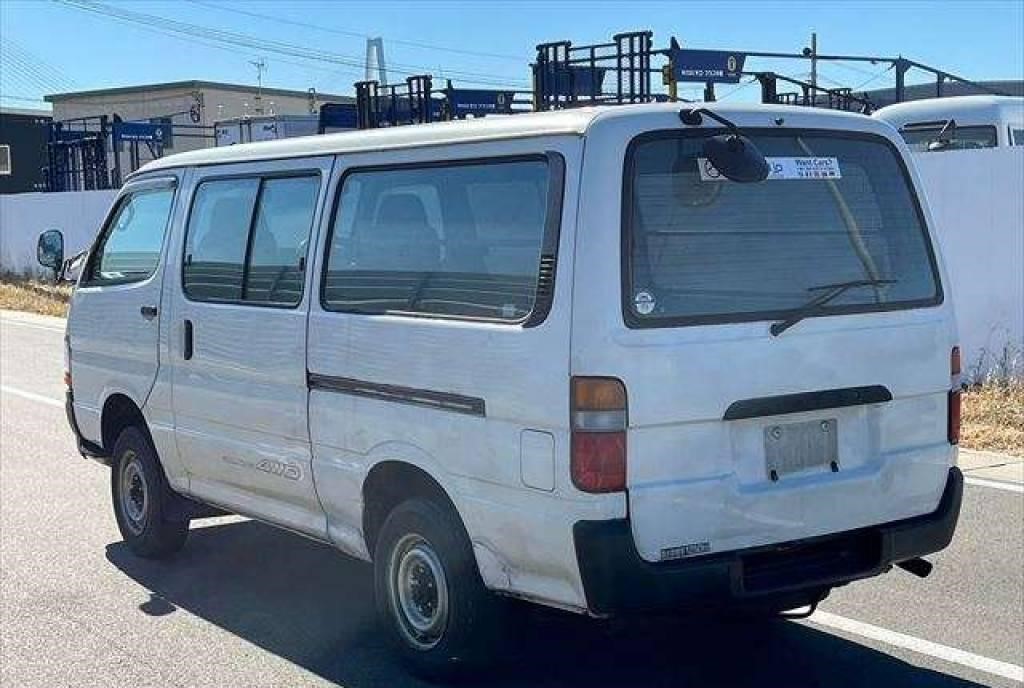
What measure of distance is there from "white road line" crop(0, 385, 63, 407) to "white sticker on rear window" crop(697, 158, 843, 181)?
9485 mm

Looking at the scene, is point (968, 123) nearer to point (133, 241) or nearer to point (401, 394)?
point (133, 241)

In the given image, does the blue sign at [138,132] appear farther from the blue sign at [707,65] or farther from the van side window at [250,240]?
the van side window at [250,240]

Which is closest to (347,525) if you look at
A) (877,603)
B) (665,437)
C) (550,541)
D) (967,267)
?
(550,541)

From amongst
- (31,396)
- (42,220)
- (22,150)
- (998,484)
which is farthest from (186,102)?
(998,484)

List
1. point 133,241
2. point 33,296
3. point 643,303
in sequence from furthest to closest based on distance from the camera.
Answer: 1. point 33,296
2. point 133,241
3. point 643,303

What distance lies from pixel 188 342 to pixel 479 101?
22084 mm

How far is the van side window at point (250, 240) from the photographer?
5297 mm

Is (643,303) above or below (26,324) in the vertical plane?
above

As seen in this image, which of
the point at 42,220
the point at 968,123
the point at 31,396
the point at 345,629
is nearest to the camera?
the point at 345,629

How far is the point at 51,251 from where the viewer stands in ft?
24.8

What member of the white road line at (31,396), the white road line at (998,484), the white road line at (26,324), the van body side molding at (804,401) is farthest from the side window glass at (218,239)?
the white road line at (26,324)

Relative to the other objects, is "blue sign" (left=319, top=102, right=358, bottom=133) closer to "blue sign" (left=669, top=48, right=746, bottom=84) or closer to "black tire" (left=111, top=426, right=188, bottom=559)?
"blue sign" (left=669, top=48, right=746, bottom=84)

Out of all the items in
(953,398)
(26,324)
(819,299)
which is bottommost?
(26,324)

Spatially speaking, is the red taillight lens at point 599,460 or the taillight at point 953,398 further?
the taillight at point 953,398
